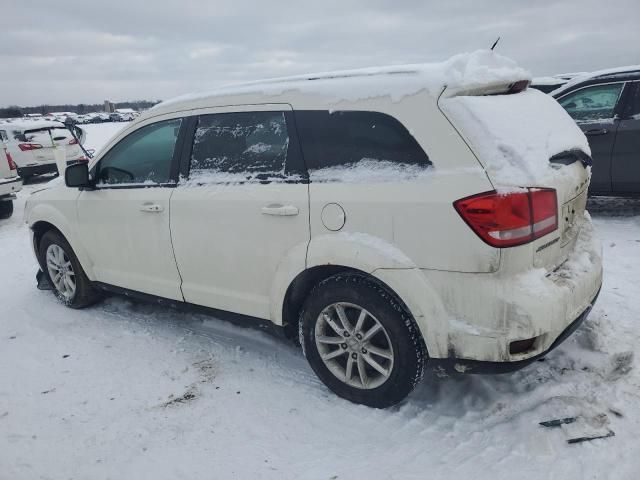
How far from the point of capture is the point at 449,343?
2.54 metres

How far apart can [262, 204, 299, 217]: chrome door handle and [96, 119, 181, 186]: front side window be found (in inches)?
39.3

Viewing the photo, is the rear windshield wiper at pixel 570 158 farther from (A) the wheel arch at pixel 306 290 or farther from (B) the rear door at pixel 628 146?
(B) the rear door at pixel 628 146

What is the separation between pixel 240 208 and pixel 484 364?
5.42 feet

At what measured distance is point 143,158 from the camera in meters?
3.89

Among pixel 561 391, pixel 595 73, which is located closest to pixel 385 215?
pixel 561 391

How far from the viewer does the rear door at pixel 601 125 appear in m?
6.28

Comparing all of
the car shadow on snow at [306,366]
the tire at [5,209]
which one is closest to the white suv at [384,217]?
the car shadow on snow at [306,366]

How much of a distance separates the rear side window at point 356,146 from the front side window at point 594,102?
197 inches

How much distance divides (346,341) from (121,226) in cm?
208

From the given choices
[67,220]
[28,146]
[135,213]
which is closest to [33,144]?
[28,146]

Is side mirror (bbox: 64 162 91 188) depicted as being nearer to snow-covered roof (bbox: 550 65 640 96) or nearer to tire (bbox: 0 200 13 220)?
snow-covered roof (bbox: 550 65 640 96)

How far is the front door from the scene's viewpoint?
12.0 feet

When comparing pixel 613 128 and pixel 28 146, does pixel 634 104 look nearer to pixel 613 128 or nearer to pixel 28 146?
pixel 613 128

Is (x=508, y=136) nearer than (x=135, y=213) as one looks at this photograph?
Yes
